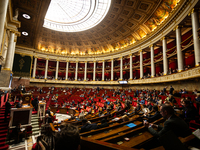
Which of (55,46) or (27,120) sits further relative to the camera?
(55,46)

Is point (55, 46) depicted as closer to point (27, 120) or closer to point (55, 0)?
point (55, 0)

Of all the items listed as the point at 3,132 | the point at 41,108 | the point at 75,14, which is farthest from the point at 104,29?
the point at 3,132

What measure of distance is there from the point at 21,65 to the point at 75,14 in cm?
1616

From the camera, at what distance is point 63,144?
1.09 meters

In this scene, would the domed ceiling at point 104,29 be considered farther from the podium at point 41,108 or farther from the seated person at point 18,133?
the seated person at point 18,133

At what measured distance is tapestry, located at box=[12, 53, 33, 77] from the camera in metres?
21.6

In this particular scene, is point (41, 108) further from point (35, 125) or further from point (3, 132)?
point (3, 132)

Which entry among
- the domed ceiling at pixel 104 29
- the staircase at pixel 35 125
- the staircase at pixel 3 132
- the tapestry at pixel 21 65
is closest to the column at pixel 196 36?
the domed ceiling at pixel 104 29

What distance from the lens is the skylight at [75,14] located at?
18578 millimetres

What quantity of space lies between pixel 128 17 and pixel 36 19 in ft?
48.2

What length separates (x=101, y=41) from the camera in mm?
25500

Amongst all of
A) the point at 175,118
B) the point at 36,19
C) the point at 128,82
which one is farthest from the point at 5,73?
the point at 128,82

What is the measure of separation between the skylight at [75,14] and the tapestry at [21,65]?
869 cm

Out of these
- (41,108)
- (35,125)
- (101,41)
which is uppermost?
(101,41)
